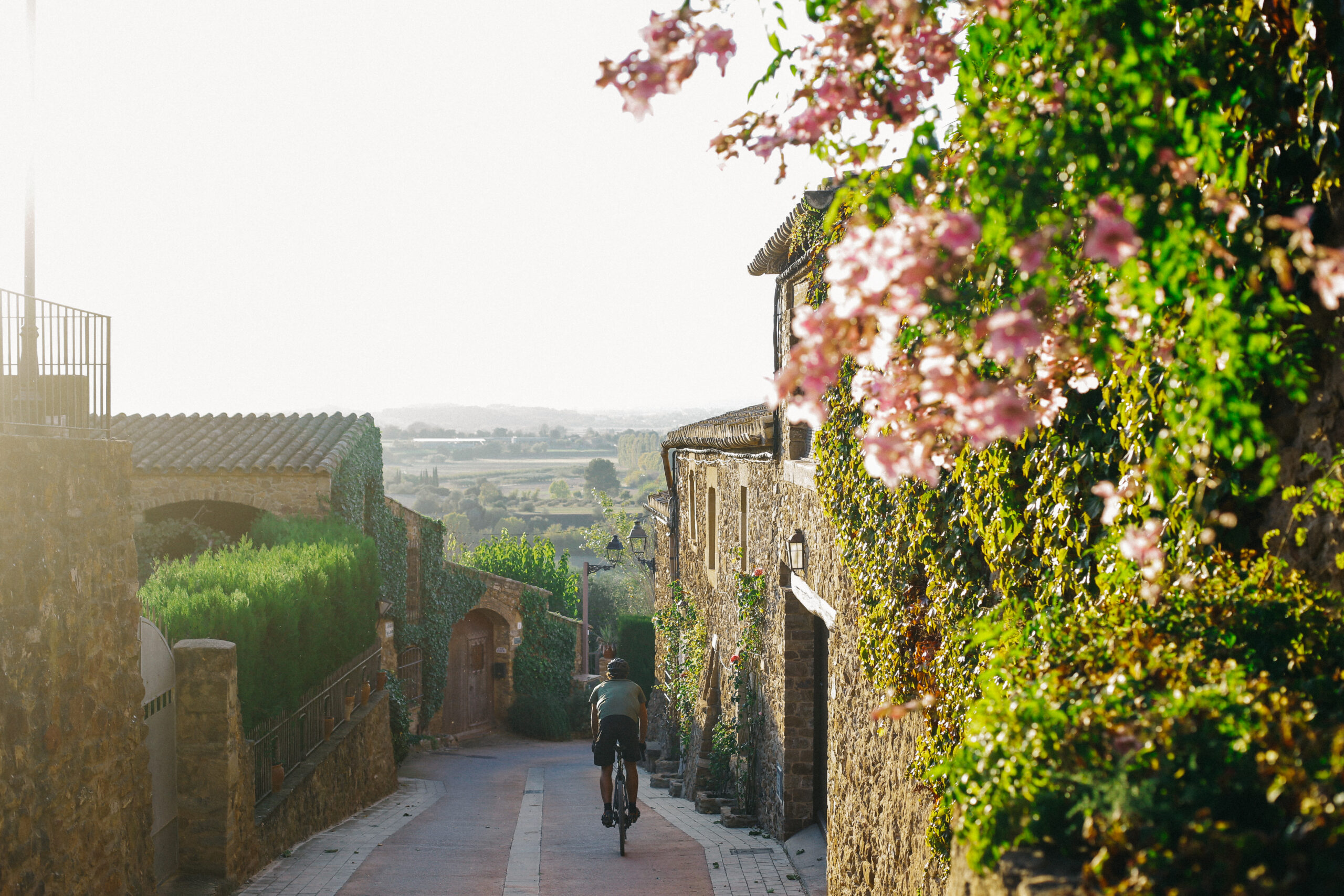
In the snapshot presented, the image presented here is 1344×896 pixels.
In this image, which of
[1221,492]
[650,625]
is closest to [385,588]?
[650,625]

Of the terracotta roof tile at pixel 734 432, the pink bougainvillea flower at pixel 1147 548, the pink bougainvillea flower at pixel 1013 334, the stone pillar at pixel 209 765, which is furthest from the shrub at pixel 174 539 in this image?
the pink bougainvillea flower at pixel 1013 334

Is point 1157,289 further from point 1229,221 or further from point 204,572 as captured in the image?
point 204,572

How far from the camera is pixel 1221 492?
105 inches

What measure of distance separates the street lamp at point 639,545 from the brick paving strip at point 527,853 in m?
9.21

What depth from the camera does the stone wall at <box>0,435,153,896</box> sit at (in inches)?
202

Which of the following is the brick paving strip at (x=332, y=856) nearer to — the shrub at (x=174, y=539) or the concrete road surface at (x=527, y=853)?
the concrete road surface at (x=527, y=853)

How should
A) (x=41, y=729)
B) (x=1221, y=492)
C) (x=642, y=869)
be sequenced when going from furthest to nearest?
(x=642, y=869) < (x=41, y=729) < (x=1221, y=492)

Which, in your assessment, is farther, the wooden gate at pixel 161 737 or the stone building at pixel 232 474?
the stone building at pixel 232 474

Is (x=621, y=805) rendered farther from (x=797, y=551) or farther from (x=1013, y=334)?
(x=1013, y=334)

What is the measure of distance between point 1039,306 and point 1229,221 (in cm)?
59

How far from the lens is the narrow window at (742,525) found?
1171 cm

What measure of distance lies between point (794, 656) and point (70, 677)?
587 centimetres

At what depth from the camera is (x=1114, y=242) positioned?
5.80 feet

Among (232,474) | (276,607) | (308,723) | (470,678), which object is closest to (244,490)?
(232,474)
